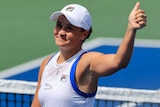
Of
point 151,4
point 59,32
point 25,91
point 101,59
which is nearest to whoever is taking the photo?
point 101,59

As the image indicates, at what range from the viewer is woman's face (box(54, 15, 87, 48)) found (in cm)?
286

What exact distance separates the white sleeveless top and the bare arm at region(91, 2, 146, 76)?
5.2 inches

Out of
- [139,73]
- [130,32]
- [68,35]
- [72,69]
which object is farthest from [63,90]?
[139,73]

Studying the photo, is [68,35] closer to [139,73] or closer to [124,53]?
[124,53]

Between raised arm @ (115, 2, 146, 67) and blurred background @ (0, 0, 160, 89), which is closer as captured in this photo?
raised arm @ (115, 2, 146, 67)

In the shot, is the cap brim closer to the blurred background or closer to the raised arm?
the raised arm

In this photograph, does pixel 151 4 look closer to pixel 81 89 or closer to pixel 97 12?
pixel 97 12

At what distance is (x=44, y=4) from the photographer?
6.96 m

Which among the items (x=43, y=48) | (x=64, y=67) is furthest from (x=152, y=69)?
(x=64, y=67)

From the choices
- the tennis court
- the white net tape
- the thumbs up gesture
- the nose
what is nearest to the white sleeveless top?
the nose

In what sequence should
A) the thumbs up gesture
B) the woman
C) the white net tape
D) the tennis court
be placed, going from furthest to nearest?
the tennis court, the white net tape, the woman, the thumbs up gesture

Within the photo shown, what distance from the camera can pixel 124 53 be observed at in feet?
8.50

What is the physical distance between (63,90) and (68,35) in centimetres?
26

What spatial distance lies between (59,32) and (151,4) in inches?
155
